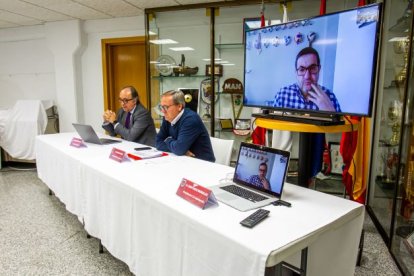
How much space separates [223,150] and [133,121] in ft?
3.53

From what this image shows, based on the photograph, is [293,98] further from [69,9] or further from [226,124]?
[69,9]

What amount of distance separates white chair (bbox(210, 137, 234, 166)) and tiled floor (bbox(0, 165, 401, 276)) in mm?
1029

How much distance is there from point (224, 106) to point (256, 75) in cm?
194

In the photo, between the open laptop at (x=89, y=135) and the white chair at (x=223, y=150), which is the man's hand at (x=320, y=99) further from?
the open laptop at (x=89, y=135)

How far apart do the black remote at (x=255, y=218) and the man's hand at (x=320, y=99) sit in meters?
0.71

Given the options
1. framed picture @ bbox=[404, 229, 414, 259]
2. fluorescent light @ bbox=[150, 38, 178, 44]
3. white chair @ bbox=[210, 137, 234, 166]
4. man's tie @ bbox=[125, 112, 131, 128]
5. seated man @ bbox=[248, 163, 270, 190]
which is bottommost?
framed picture @ bbox=[404, 229, 414, 259]

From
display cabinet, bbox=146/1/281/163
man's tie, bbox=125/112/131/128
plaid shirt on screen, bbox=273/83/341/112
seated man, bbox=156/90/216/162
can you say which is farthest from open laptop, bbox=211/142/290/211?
display cabinet, bbox=146/1/281/163

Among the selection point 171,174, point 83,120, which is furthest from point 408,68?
point 83,120

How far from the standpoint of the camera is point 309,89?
1.68m

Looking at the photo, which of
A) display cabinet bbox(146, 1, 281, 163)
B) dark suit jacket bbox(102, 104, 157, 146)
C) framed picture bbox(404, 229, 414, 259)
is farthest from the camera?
display cabinet bbox(146, 1, 281, 163)

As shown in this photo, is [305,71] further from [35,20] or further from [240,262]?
[35,20]

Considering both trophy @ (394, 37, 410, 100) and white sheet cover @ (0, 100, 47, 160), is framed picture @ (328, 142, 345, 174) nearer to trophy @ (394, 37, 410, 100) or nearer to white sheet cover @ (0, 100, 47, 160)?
trophy @ (394, 37, 410, 100)

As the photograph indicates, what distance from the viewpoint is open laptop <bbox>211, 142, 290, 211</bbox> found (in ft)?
4.44

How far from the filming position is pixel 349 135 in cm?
237
